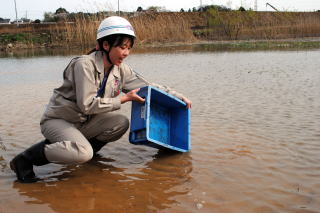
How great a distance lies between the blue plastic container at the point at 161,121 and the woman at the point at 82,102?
225 millimetres

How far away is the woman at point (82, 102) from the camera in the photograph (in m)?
3.21

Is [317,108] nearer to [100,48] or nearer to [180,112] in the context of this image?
[180,112]

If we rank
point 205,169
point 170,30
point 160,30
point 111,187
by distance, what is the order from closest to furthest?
point 111,187 < point 205,169 < point 160,30 < point 170,30

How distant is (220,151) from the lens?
3.96 metres

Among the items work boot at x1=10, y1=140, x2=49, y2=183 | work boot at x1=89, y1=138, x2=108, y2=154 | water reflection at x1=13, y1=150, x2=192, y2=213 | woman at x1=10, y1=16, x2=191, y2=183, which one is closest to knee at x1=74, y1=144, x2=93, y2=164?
woman at x1=10, y1=16, x2=191, y2=183

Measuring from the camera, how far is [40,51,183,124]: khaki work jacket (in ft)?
10.5

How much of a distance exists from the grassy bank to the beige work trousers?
1906 centimetres

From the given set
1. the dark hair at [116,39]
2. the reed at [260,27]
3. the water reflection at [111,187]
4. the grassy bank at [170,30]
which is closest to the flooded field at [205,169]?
the water reflection at [111,187]

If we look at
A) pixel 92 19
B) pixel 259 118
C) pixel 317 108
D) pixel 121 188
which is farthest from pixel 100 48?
pixel 92 19

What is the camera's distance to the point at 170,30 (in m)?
26.0

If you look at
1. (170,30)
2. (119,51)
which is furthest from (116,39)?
(170,30)

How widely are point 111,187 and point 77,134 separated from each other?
0.56m

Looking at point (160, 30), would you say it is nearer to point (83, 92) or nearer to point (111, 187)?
point (83, 92)

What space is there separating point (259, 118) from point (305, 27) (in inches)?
1048
